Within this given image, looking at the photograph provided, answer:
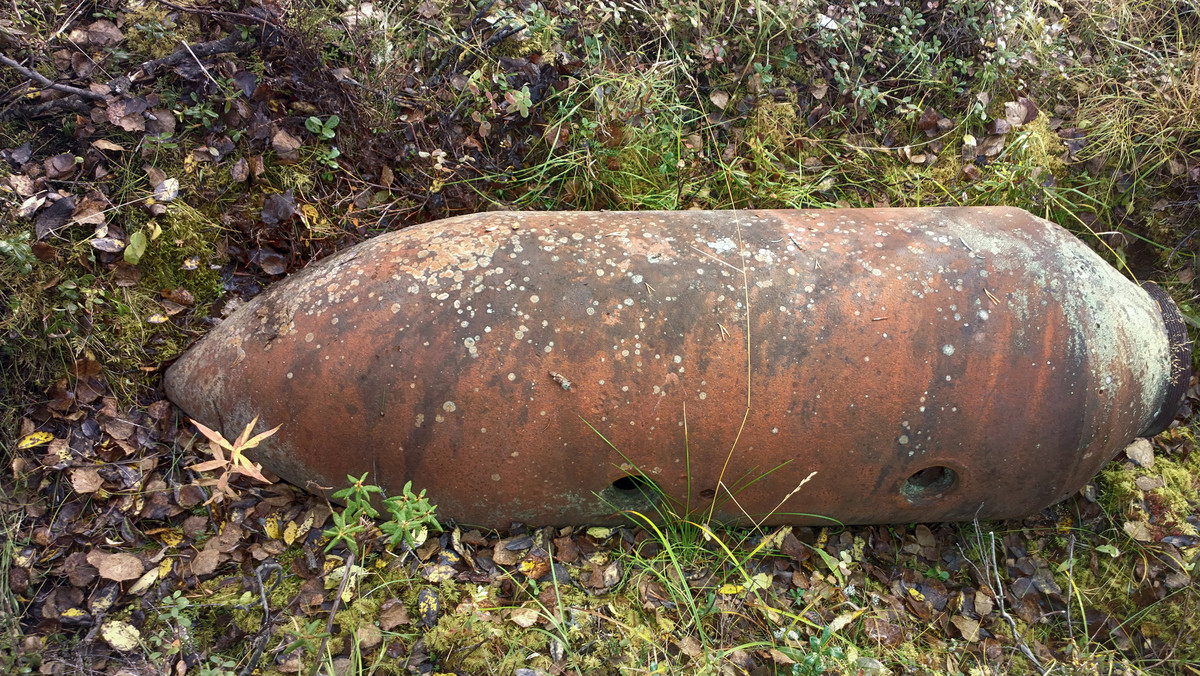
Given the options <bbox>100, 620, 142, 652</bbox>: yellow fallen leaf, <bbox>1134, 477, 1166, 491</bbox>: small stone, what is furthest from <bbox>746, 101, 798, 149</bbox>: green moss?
<bbox>100, 620, 142, 652</bbox>: yellow fallen leaf

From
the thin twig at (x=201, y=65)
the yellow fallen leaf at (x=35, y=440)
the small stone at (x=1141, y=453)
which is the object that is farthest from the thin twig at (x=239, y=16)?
the small stone at (x=1141, y=453)

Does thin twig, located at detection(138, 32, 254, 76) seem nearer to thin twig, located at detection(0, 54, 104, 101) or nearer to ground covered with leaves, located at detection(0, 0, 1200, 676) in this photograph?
ground covered with leaves, located at detection(0, 0, 1200, 676)

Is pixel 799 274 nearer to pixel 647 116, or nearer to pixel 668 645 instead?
pixel 668 645

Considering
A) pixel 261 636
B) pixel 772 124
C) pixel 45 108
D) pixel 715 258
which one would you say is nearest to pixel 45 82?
pixel 45 108

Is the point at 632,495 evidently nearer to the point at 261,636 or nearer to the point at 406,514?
the point at 406,514

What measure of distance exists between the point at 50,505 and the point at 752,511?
86.2 inches

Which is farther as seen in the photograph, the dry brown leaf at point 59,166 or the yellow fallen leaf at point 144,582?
the dry brown leaf at point 59,166

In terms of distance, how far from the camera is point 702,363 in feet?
5.83

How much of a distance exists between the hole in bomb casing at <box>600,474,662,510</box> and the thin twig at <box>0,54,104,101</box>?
2.18m

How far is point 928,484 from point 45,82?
3.13 metres

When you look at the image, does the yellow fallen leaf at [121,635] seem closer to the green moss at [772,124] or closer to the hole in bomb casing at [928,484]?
the hole in bomb casing at [928,484]

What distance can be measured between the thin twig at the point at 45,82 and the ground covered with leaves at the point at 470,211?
1 centimetres

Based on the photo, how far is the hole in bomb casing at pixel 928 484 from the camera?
2043 millimetres

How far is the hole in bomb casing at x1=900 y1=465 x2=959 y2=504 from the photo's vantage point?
6.70ft
